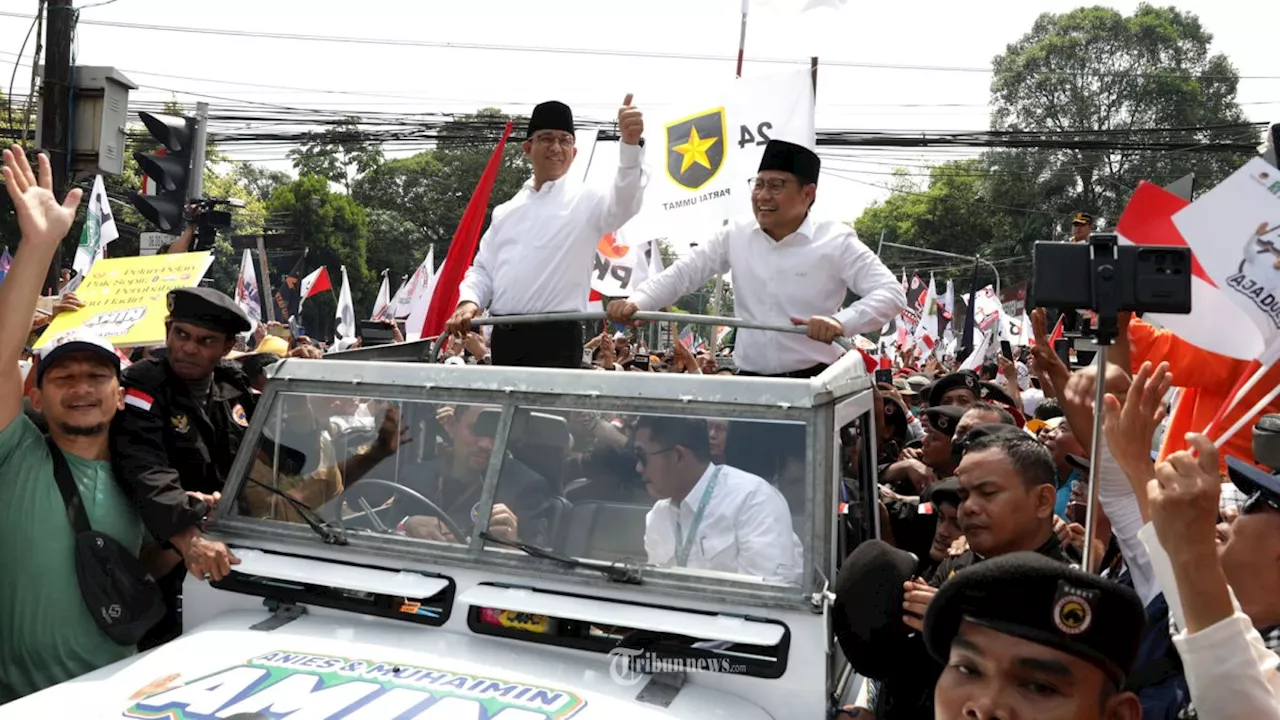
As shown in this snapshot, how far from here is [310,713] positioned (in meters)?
2.59

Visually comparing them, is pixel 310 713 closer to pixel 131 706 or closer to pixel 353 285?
pixel 131 706

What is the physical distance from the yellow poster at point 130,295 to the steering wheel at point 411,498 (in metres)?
3.00

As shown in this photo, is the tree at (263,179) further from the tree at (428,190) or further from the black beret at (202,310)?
the black beret at (202,310)

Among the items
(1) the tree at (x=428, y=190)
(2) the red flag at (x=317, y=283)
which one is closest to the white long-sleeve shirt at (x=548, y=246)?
(2) the red flag at (x=317, y=283)

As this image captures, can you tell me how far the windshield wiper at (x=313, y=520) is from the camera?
3.43 m

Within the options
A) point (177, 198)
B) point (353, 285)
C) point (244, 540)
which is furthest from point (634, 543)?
point (353, 285)

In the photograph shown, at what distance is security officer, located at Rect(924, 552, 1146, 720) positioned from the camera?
2.06 metres

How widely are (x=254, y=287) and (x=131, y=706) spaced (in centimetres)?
1522

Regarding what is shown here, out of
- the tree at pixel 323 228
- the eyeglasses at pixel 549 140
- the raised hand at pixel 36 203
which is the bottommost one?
the raised hand at pixel 36 203

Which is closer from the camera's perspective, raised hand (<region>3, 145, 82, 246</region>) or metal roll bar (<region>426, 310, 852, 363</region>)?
raised hand (<region>3, 145, 82, 246</region>)

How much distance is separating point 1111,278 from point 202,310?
10.4 ft

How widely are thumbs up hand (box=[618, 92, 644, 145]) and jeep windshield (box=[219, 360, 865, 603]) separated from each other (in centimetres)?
134

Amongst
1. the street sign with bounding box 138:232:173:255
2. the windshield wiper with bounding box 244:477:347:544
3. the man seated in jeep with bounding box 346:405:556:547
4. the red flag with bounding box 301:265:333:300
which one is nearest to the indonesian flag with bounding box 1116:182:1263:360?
the man seated in jeep with bounding box 346:405:556:547

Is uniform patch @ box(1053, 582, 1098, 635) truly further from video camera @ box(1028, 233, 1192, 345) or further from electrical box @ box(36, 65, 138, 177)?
electrical box @ box(36, 65, 138, 177)
